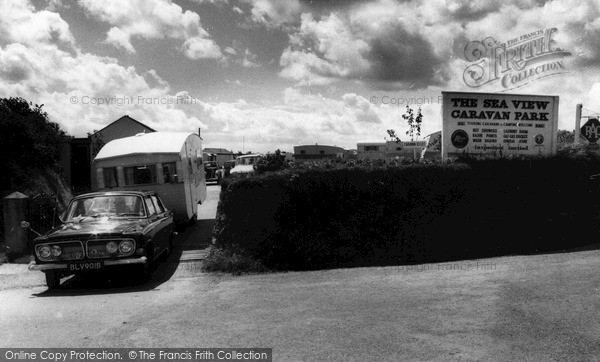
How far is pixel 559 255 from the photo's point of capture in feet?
30.8

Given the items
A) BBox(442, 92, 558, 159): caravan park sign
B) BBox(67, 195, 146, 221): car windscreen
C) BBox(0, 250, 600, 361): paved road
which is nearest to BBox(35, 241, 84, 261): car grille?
BBox(0, 250, 600, 361): paved road

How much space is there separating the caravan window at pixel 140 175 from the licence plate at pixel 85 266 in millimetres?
5836

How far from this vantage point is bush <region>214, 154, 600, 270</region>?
1012cm

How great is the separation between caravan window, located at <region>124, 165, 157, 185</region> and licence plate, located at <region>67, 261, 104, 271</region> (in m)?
5.84

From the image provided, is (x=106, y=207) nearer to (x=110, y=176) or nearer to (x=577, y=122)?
(x=110, y=176)

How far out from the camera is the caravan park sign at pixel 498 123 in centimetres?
1196

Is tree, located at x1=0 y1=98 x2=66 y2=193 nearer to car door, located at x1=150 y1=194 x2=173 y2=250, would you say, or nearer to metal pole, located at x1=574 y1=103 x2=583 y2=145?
car door, located at x1=150 y1=194 x2=173 y2=250

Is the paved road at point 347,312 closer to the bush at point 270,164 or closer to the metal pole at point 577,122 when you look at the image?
the bush at point 270,164

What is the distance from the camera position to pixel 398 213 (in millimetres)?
10578

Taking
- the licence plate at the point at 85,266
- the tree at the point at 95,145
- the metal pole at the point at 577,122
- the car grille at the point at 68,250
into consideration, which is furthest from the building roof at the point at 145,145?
the tree at the point at 95,145

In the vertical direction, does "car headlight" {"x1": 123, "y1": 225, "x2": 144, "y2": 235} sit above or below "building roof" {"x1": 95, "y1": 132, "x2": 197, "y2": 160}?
below

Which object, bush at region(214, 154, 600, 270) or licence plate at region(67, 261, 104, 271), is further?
bush at region(214, 154, 600, 270)

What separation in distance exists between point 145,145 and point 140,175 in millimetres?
897

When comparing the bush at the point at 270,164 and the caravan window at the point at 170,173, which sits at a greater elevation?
the bush at the point at 270,164
